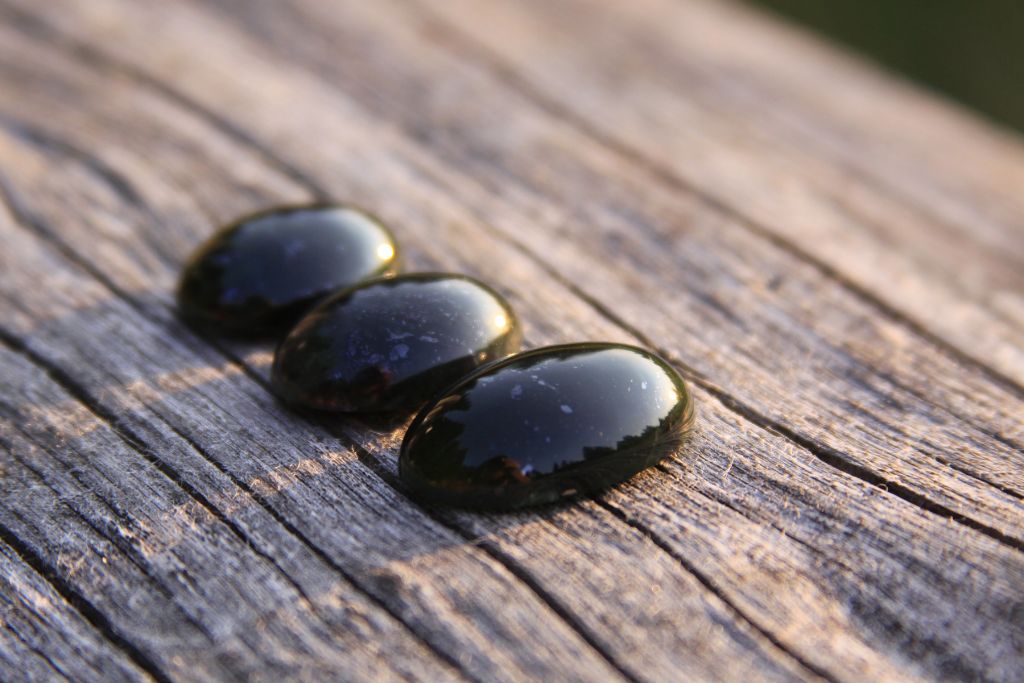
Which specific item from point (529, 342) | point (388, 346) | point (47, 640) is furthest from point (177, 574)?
point (529, 342)

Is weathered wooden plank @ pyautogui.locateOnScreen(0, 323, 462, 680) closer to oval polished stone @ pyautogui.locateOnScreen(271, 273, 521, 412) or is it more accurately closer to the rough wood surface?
the rough wood surface

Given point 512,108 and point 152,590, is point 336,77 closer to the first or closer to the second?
point 512,108

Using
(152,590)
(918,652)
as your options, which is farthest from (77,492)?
(918,652)

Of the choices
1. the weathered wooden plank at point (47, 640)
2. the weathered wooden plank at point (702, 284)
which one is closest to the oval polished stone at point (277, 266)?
the weathered wooden plank at point (702, 284)

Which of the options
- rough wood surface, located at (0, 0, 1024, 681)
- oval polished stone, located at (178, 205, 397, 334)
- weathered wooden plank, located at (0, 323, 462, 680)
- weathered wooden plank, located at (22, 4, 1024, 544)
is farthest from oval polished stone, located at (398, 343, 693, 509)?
oval polished stone, located at (178, 205, 397, 334)

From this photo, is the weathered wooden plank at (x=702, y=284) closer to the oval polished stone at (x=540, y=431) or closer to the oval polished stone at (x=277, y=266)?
the oval polished stone at (x=540, y=431)

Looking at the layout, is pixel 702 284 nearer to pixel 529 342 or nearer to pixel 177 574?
pixel 529 342
